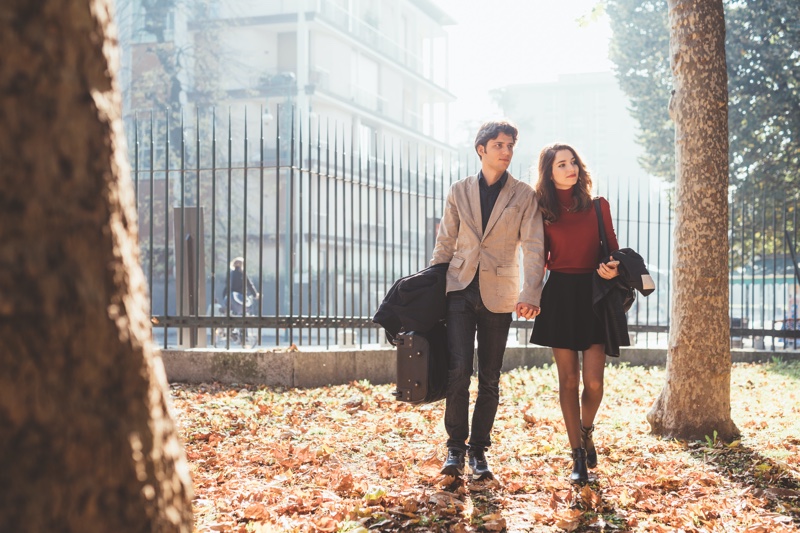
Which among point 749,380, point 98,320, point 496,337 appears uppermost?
point 98,320

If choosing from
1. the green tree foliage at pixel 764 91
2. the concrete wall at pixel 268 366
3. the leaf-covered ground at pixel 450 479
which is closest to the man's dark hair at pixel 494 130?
the leaf-covered ground at pixel 450 479

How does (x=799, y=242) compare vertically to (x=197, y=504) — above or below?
above

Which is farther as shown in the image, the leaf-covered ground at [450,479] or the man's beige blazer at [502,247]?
the man's beige blazer at [502,247]

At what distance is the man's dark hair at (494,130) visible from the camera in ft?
17.6

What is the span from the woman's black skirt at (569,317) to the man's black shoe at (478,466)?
2.54 feet

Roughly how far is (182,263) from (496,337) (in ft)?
17.9

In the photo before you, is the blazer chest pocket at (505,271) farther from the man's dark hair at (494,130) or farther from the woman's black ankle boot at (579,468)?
the woman's black ankle boot at (579,468)

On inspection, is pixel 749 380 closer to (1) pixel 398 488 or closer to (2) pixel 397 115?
(1) pixel 398 488

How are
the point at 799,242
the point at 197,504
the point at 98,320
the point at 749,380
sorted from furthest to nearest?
the point at 799,242
the point at 749,380
the point at 197,504
the point at 98,320

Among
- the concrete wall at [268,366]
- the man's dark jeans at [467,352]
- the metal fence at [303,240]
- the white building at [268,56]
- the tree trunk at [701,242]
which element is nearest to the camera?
the man's dark jeans at [467,352]

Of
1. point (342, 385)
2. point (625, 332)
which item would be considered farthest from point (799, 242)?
point (625, 332)

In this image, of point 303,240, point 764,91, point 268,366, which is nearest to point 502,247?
point 268,366

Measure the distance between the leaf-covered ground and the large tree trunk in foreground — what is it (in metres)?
2.30

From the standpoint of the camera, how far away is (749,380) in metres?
10.6
